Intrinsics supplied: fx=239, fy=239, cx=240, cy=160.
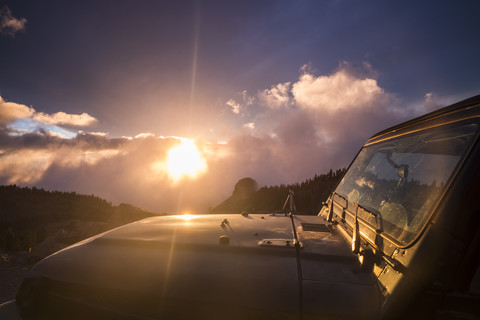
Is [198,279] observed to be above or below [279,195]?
below

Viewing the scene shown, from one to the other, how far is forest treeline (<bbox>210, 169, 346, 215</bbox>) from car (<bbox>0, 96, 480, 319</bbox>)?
5.00 metres

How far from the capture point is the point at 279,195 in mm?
8258

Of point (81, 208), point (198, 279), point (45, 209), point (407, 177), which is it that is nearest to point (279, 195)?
point (407, 177)

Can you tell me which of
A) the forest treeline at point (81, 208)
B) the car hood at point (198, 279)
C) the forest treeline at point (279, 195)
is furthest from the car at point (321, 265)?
the forest treeline at point (279, 195)

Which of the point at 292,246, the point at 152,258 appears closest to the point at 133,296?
the point at 152,258

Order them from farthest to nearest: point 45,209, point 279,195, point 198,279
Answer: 1. point 45,209
2. point 279,195
3. point 198,279

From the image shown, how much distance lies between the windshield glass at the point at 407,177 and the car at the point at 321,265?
10mm

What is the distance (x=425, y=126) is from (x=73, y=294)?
272cm

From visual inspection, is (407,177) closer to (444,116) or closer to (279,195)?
(444,116)

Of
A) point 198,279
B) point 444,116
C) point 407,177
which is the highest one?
point 444,116

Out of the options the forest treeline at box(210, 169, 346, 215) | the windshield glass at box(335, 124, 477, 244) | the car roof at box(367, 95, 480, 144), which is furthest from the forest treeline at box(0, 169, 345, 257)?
the car roof at box(367, 95, 480, 144)

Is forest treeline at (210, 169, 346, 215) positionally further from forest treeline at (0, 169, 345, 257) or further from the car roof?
the car roof

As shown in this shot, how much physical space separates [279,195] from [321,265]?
6897 millimetres

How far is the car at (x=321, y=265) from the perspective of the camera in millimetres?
1122
